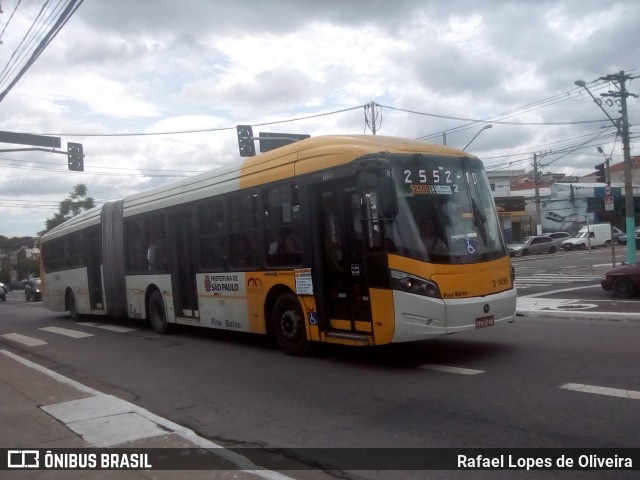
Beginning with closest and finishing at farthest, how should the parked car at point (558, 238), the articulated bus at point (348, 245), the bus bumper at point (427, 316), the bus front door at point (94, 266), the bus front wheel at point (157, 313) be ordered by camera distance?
the bus bumper at point (427, 316), the articulated bus at point (348, 245), the bus front wheel at point (157, 313), the bus front door at point (94, 266), the parked car at point (558, 238)

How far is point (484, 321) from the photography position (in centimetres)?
899

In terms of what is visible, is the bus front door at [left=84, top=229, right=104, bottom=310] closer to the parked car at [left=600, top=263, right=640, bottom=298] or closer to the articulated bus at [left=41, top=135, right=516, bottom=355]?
the articulated bus at [left=41, top=135, right=516, bottom=355]

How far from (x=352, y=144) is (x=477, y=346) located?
154 inches

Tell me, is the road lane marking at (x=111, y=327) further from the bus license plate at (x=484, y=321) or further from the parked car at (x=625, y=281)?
the parked car at (x=625, y=281)

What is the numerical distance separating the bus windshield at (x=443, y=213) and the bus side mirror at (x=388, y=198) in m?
0.26

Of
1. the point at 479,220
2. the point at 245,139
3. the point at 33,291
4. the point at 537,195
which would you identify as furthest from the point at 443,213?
the point at 537,195

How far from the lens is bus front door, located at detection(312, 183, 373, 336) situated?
360 inches

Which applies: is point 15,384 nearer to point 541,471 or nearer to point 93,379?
point 93,379

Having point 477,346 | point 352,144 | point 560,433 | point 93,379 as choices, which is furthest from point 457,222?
point 93,379

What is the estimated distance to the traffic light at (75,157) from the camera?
24800 mm

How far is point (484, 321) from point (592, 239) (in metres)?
48.0

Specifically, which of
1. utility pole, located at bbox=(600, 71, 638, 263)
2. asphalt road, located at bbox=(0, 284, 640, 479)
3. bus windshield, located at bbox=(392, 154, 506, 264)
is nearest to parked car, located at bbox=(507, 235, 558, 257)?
utility pole, located at bbox=(600, 71, 638, 263)

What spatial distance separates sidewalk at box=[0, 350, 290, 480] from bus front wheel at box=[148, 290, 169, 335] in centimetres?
496

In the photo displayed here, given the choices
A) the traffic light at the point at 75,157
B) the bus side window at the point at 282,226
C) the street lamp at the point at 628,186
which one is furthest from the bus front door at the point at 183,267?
the street lamp at the point at 628,186
